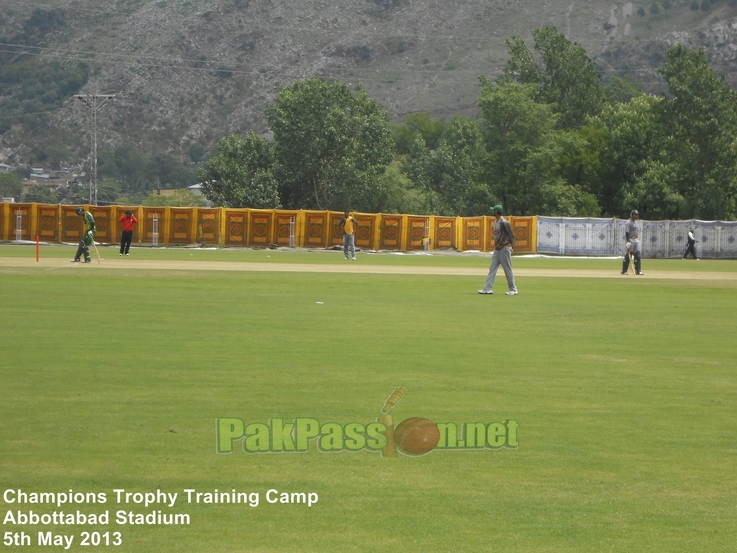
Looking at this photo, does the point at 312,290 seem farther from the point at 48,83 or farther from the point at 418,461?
the point at 48,83

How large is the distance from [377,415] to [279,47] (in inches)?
6874

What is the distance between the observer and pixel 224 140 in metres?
97.9

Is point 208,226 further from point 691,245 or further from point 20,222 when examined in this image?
point 691,245

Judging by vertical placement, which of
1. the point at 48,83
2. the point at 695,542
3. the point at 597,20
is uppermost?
the point at 597,20

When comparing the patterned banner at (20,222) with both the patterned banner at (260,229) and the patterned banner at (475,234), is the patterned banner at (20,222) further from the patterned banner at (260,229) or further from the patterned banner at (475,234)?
the patterned banner at (475,234)

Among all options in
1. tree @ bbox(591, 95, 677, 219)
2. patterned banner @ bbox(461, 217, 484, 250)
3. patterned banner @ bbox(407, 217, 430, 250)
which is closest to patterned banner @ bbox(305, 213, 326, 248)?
patterned banner @ bbox(407, 217, 430, 250)

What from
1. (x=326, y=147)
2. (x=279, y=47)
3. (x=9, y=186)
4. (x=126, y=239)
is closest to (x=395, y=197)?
(x=326, y=147)

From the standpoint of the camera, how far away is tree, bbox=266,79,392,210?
305 feet

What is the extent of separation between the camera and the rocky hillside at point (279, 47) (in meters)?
167

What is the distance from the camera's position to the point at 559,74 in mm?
102500

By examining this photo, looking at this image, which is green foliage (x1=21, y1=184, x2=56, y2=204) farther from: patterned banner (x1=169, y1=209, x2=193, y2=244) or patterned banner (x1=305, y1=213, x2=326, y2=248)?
patterned banner (x1=305, y1=213, x2=326, y2=248)

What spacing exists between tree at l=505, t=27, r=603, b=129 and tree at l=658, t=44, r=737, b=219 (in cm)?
2224

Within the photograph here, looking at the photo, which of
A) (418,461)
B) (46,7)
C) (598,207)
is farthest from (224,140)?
(46,7)

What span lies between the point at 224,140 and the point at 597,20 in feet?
356
